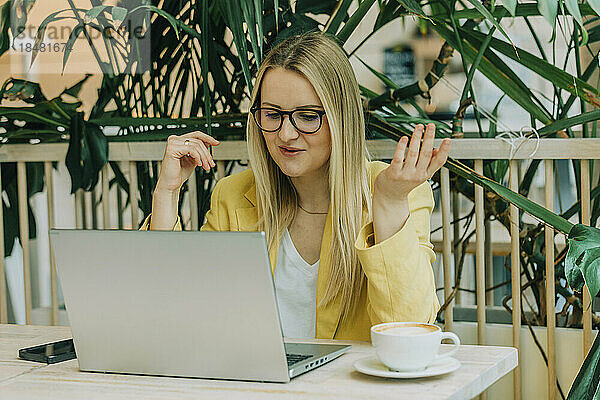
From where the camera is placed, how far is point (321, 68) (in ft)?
5.19

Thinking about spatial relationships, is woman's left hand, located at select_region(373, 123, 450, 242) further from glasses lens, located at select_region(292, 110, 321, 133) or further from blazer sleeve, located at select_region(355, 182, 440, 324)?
glasses lens, located at select_region(292, 110, 321, 133)

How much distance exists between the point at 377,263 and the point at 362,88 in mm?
860

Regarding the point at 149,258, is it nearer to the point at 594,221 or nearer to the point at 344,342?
the point at 344,342

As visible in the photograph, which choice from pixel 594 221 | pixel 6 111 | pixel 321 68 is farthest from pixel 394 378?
pixel 6 111

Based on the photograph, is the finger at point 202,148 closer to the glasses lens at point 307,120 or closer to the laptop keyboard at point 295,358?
the glasses lens at point 307,120

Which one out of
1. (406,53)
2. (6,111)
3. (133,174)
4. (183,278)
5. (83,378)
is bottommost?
(83,378)

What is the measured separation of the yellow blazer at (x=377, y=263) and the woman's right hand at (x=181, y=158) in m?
0.11

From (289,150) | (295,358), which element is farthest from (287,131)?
(295,358)

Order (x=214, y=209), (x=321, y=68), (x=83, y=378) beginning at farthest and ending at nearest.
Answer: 1. (x=214, y=209)
2. (x=321, y=68)
3. (x=83, y=378)

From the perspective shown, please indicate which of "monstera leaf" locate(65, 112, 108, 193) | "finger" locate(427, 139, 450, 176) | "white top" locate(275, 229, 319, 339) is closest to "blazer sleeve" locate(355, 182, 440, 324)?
"finger" locate(427, 139, 450, 176)

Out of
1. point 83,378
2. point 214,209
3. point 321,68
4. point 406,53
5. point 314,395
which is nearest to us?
point 314,395

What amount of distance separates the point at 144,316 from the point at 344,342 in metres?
0.34

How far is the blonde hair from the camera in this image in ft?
5.00

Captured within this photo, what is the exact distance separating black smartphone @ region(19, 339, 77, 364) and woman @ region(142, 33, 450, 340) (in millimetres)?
399
